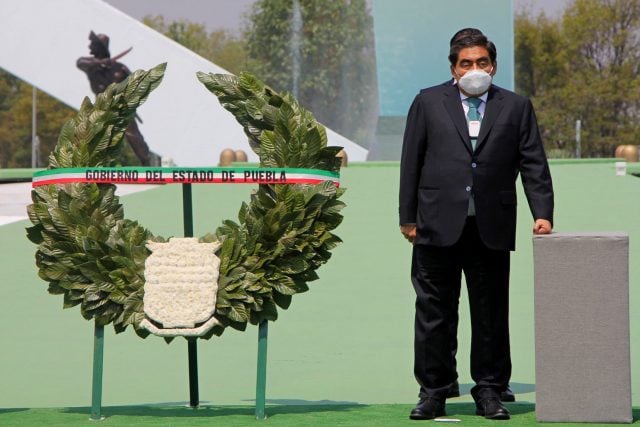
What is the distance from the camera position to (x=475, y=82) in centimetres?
591

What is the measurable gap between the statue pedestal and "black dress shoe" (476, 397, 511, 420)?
210 millimetres

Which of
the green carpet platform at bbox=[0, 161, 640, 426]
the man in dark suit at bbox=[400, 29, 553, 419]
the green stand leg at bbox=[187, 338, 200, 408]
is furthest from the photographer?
the green stand leg at bbox=[187, 338, 200, 408]

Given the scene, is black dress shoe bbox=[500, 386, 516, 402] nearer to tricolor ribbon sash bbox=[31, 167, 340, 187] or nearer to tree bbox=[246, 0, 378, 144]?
tricolor ribbon sash bbox=[31, 167, 340, 187]

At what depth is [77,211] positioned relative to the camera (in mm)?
6332

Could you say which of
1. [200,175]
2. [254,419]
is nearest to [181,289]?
[200,175]

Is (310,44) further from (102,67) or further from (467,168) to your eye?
(467,168)

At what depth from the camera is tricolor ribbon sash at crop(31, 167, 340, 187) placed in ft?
20.4

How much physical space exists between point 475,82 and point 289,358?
3251mm

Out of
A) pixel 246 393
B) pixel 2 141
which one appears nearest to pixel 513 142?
pixel 246 393

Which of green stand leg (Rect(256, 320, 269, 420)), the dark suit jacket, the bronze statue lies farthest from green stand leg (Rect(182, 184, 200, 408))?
the bronze statue

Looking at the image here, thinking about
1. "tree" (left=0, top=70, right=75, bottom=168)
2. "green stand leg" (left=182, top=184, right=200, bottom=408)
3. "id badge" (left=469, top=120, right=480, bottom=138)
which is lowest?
"green stand leg" (left=182, top=184, right=200, bottom=408)

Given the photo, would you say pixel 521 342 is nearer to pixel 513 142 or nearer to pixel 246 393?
pixel 246 393

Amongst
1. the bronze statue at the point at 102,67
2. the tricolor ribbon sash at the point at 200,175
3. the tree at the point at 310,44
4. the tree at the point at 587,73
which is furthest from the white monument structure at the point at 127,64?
the tricolor ribbon sash at the point at 200,175

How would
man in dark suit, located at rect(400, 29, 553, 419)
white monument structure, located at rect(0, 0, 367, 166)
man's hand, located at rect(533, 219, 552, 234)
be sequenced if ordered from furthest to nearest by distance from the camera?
white monument structure, located at rect(0, 0, 367, 166)
man in dark suit, located at rect(400, 29, 553, 419)
man's hand, located at rect(533, 219, 552, 234)
